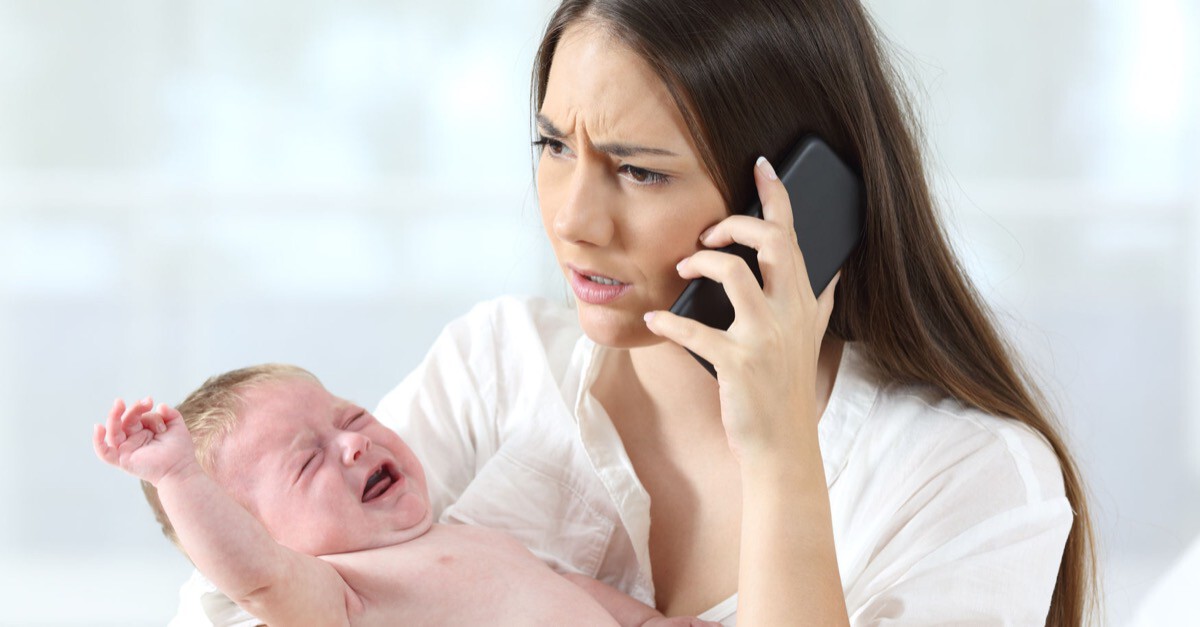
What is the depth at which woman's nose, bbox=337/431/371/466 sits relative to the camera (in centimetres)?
158

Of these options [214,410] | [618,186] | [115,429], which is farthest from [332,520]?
[618,186]

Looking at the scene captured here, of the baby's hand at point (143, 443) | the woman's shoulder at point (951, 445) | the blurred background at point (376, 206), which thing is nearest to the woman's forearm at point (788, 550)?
the woman's shoulder at point (951, 445)

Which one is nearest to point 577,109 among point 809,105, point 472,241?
point 809,105

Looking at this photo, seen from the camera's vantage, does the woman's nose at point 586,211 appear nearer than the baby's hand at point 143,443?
No

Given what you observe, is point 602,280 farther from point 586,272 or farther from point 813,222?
point 813,222

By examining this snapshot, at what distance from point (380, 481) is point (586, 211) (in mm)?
521

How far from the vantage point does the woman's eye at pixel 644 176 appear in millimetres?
1514

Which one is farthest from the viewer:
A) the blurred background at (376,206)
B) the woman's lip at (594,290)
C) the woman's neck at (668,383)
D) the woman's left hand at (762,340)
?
the blurred background at (376,206)

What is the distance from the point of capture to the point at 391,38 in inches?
137

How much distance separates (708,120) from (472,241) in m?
2.17

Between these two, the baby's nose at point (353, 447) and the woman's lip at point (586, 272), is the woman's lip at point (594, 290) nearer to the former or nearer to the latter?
the woman's lip at point (586, 272)

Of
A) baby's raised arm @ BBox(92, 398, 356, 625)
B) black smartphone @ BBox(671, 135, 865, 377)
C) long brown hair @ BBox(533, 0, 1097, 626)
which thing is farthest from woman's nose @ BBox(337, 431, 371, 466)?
long brown hair @ BBox(533, 0, 1097, 626)

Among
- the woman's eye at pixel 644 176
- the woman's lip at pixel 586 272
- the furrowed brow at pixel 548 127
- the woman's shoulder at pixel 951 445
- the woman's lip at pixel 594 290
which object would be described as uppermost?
the furrowed brow at pixel 548 127

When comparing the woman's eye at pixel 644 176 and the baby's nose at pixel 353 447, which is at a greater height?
the woman's eye at pixel 644 176
